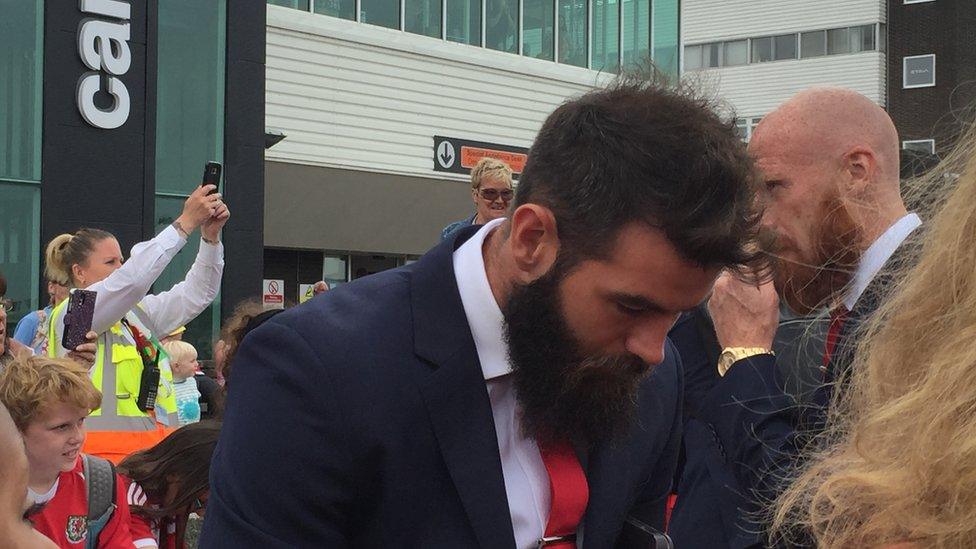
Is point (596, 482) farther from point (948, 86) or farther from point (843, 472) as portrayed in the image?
point (948, 86)

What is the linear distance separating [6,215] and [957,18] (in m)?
31.6

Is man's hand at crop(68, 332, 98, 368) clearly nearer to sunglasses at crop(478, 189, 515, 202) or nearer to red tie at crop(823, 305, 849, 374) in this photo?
sunglasses at crop(478, 189, 515, 202)

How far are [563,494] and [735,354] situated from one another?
1.03 m

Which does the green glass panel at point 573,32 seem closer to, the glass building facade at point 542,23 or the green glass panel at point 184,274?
the glass building facade at point 542,23

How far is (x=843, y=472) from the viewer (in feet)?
5.09

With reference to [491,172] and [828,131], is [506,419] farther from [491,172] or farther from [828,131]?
[491,172]

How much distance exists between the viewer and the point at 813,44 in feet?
127

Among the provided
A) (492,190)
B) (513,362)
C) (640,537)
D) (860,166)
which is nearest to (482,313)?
(513,362)

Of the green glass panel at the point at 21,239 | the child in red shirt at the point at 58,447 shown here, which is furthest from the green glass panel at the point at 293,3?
the child in red shirt at the point at 58,447

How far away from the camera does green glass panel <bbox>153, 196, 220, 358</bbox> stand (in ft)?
52.5

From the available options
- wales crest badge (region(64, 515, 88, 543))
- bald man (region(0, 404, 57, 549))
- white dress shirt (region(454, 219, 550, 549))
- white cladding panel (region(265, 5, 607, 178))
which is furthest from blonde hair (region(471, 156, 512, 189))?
white cladding panel (region(265, 5, 607, 178))

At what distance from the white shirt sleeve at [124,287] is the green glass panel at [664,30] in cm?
2198

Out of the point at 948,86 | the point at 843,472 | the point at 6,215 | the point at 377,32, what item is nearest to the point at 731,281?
the point at 843,472

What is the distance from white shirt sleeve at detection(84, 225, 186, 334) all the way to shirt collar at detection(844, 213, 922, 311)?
401 cm
